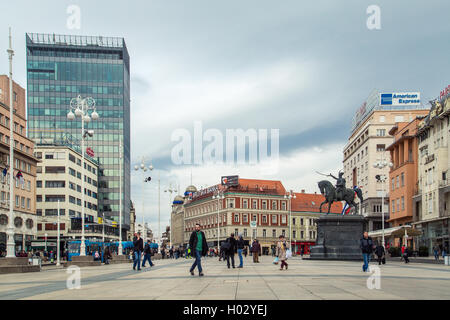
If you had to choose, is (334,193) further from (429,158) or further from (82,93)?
(82,93)

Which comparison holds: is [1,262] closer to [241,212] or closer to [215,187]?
[241,212]

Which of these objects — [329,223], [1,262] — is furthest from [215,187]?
[1,262]

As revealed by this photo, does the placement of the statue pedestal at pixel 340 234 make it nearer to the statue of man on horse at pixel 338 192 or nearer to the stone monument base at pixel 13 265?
the statue of man on horse at pixel 338 192

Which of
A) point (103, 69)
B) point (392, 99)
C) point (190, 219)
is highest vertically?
point (103, 69)

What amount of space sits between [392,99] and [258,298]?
3408 inches

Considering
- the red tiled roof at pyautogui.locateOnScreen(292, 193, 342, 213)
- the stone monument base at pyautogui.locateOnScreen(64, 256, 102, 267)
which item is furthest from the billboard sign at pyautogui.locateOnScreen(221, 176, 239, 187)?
the stone monument base at pyautogui.locateOnScreen(64, 256, 102, 267)

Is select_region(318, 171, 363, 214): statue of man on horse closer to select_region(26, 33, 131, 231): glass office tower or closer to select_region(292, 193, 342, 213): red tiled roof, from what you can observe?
select_region(292, 193, 342, 213): red tiled roof

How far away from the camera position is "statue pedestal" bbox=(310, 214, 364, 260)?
3809 centimetres

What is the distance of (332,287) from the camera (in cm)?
1353

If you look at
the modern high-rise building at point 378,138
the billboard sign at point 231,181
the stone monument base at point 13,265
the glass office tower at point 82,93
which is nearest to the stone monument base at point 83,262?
the stone monument base at point 13,265

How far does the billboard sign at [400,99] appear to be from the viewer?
299 feet

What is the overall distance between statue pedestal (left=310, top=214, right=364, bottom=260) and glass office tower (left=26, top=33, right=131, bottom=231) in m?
85.9

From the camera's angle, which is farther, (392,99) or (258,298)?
(392,99)

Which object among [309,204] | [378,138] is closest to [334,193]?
[378,138]
